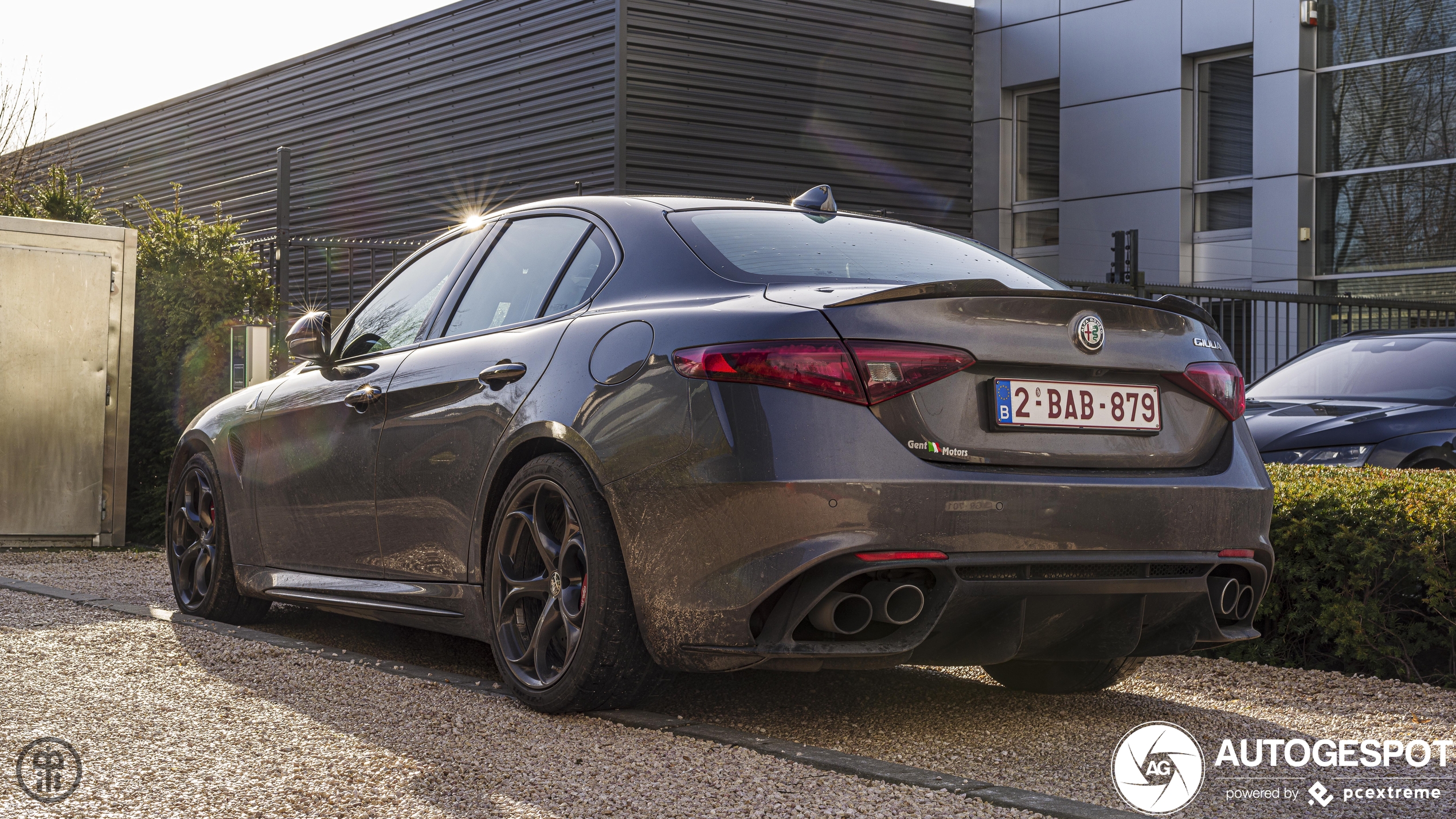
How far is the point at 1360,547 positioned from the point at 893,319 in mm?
2423

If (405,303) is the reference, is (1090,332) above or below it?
below

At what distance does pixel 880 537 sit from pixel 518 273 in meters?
1.84

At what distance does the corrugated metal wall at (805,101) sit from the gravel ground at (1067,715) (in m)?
13.7

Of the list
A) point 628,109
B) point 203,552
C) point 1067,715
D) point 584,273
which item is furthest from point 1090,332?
point 628,109

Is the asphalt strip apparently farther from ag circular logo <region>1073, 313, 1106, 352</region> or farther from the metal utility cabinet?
the metal utility cabinet

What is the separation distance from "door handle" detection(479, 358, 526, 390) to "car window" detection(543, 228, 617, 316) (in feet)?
0.70

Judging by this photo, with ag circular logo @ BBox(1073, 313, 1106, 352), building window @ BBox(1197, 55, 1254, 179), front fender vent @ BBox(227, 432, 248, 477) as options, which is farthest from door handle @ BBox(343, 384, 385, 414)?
building window @ BBox(1197, 55, 1254, 179)

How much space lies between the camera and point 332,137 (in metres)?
24.1

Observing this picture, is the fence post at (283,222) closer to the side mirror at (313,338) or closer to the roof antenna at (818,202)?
the side mirror at (313,338)

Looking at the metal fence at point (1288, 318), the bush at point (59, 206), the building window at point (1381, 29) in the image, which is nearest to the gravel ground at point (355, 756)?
the bush at point (59, 206)

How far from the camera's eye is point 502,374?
428 cm

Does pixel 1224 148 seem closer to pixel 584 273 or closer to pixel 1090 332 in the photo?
pixel 584 273

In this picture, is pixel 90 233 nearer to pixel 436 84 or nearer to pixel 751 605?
pixel 751 605

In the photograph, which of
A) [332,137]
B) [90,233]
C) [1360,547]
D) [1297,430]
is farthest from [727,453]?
[332,137]
